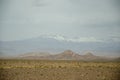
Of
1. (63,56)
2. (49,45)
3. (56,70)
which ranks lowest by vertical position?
(56,70)

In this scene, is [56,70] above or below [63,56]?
below

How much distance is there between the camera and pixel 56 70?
12914 millimetres

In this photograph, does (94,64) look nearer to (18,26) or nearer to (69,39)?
(69,39)

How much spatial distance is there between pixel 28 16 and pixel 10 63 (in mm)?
1416

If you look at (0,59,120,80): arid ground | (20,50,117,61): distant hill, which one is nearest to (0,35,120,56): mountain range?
(20,50,117,61): distant hill

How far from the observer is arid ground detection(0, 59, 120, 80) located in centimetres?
1284

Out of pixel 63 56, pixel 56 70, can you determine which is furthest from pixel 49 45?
pixel 56 70

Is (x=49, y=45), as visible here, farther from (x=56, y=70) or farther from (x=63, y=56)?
(x=56, y=70)

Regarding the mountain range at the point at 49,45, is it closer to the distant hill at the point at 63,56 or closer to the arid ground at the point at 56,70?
the distant hill at the point at 63,56

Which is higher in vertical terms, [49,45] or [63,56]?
[49,45]

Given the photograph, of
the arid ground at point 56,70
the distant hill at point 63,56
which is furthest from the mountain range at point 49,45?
the arid ground at point 56,70

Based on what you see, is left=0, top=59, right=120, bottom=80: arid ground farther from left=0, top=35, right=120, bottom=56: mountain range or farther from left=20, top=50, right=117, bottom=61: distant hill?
left=0, top=35, right=120, bottom=56: mountain range

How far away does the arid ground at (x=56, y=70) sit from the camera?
42.1ft

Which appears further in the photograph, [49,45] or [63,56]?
[49,45]
